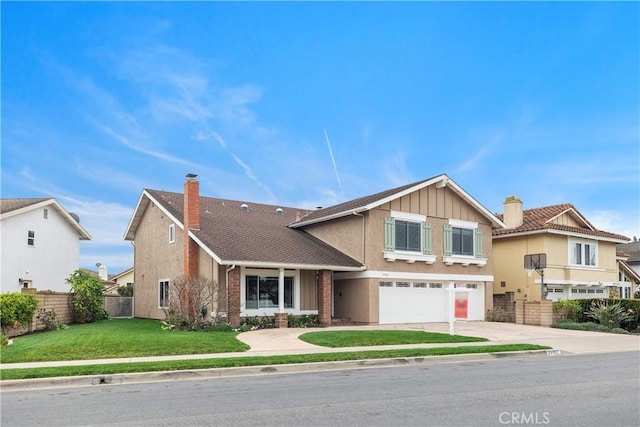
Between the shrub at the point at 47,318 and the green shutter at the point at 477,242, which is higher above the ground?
the green shutter at the point at 477,242

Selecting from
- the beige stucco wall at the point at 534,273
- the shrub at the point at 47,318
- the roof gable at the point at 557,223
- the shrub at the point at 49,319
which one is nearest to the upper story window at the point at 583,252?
the beige stucco wall at the point at 534,273

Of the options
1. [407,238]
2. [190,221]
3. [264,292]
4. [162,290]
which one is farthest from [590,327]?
[162,290]

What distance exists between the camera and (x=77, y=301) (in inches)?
1058

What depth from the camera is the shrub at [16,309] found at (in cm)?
1989

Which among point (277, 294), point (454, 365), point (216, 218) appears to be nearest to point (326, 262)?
point (277, 294)

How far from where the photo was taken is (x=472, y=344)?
59.5 feet

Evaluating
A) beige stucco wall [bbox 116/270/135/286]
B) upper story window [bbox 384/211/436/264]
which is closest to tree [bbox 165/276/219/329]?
upper story window [bbox 384/211/436/264]

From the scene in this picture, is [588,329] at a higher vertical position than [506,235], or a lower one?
lower

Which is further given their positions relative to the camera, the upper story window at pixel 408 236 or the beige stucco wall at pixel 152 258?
the beige stucco wall at pixel 152 258

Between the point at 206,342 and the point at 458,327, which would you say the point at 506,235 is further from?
the point at 206,342

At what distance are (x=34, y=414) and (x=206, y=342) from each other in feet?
27.4

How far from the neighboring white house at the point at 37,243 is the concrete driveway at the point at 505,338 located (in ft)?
52.9

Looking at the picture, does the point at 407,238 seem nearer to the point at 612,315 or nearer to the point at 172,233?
the point at 612,315

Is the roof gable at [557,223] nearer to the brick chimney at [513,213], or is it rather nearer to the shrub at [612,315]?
the brick chimney at [513,213]
